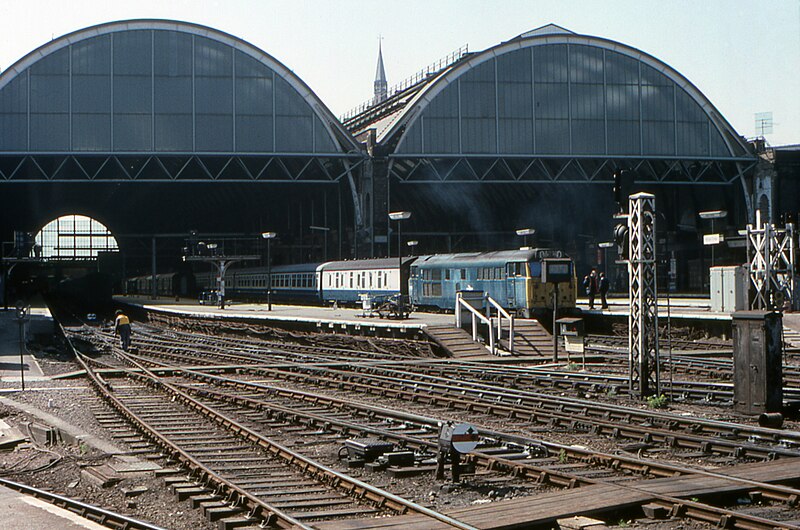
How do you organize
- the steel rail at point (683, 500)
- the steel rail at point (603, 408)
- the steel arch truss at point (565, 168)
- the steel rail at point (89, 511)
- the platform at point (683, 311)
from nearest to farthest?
the steel rail at point (683, 500) → the steel rail at point (89, 511) → the steel rail at point (603, 408) → the platform at point (683, 311) → the steel arch truss at point (565, 168)

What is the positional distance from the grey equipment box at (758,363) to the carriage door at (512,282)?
20117mm

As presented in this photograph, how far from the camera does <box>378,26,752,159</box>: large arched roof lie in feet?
187

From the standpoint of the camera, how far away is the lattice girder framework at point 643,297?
20547 mm

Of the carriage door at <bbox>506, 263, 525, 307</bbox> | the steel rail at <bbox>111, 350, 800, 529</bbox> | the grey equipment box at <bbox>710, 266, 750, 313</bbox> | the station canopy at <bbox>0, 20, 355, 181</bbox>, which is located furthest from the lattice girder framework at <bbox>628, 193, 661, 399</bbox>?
the station canopy at <bbox>0, 20, 355, 181</bbox>

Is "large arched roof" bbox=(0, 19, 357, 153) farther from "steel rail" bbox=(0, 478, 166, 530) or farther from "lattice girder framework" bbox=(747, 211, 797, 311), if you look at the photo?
"steel rail" bbox=(0, 478, 166, 530)

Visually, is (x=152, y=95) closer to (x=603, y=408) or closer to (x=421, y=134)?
(x=421, y=134)

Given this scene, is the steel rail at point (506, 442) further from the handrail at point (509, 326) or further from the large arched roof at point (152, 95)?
the large arched roof at point (152, 95)

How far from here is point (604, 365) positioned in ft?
94.4

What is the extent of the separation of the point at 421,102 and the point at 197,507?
154 feet

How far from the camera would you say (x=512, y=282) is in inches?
1526

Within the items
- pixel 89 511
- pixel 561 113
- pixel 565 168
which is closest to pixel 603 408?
pixel 89 511

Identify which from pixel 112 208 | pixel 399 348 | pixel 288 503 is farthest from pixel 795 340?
pixel 112 208

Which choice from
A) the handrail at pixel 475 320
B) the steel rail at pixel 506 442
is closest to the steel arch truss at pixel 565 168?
the handrail at pixel 475 320

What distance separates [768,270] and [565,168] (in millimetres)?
33227
